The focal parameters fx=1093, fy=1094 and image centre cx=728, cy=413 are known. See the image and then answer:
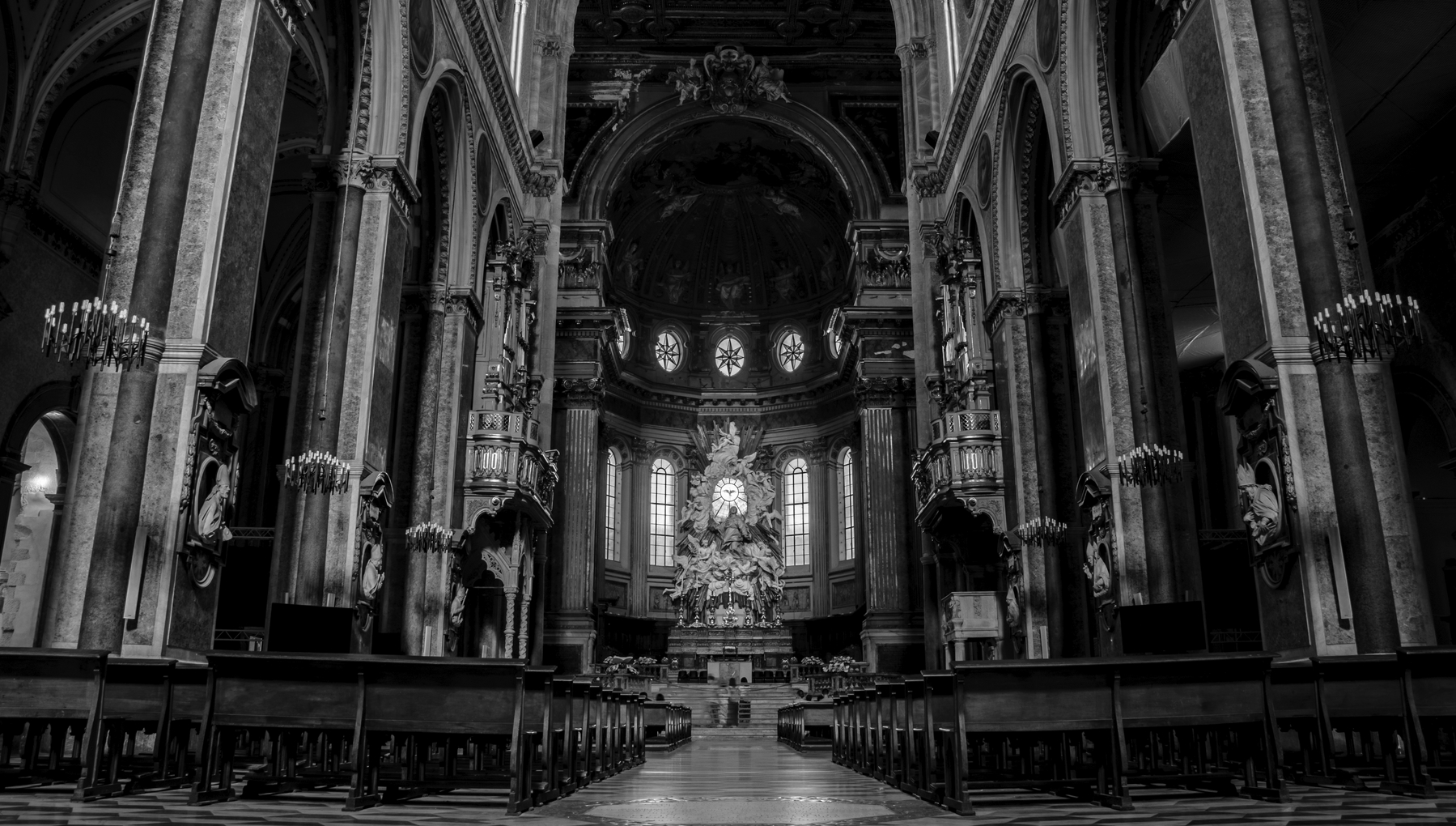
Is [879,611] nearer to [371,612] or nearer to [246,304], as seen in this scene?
[371,612]

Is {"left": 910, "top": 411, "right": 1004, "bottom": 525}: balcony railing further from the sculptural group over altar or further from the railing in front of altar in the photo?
the sculptural group over altar

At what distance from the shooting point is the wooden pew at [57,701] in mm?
6500

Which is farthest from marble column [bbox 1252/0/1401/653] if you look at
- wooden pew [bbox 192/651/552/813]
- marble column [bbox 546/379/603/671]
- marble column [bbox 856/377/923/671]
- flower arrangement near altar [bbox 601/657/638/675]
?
marble column [bbox 546/379/603/671]

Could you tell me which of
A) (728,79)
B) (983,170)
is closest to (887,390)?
(728,79)

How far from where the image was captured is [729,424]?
36125 mm

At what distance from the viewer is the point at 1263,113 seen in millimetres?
9016

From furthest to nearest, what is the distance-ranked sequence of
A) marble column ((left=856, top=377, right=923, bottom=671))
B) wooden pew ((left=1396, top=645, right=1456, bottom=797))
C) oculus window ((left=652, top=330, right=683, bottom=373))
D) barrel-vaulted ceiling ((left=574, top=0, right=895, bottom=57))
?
oculus window ((left=652, top=330, right=683, bottom=373)) < barrel-vaulted ceiling ((left=574, top=0, right=895, bottom=57)) < marble column ((left=856, top=377, right=923, bottom=671)) < wooden pew ((left=1396, top=645, right=1456, bottom=797))

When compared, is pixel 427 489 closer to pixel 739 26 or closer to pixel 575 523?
pixel 575 523

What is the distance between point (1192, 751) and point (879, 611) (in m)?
18.6

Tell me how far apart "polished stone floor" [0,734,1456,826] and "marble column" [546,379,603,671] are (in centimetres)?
1741

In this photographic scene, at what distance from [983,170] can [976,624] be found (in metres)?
7.48

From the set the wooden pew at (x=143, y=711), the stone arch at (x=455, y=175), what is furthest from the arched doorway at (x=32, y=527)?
the wooden pew at (x=143, y=711)

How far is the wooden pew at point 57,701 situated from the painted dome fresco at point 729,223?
25699 millimetres

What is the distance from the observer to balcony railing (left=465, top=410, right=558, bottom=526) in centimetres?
1650
